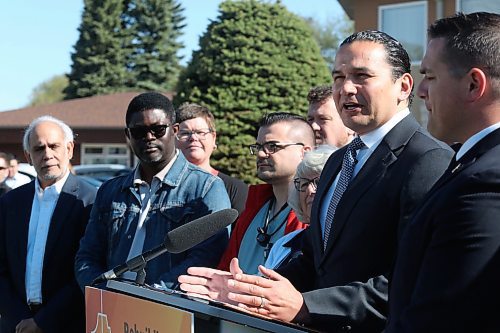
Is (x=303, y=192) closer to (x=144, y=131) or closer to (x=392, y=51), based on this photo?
(x=392, y=51)

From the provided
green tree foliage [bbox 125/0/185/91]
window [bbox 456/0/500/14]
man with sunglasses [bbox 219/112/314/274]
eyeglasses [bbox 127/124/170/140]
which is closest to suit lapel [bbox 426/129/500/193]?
man with sunglasses [bbox 219/112/314/274]

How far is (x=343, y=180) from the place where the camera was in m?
3.33

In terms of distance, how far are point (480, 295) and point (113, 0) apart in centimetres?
5725

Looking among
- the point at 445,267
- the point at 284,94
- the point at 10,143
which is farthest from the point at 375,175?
the point at 10,143

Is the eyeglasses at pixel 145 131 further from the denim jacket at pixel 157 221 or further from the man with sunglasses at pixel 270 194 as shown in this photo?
the man with sunglasses at pixel 270 194

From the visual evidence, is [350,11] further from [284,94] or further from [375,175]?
[375,175]

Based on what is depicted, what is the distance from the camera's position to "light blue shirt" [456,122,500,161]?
7.46ft

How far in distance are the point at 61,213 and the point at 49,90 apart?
3172 inches

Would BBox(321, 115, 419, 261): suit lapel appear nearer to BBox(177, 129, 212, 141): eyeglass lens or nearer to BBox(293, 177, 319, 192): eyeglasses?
BBox(293, 177, 319, 192): eyeglasses

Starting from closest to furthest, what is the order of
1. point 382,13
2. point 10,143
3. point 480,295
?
point 480,295, point 382,13, point 10,143

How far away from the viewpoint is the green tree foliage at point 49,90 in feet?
267

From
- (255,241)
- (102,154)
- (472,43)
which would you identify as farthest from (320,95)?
(102,154)

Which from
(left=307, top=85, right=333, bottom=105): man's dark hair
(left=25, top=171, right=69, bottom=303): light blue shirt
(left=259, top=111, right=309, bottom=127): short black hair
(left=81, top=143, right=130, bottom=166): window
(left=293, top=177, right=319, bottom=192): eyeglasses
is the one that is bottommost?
(left=81, top=143, right=130, bottom=166): window

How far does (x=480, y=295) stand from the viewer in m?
2.01
